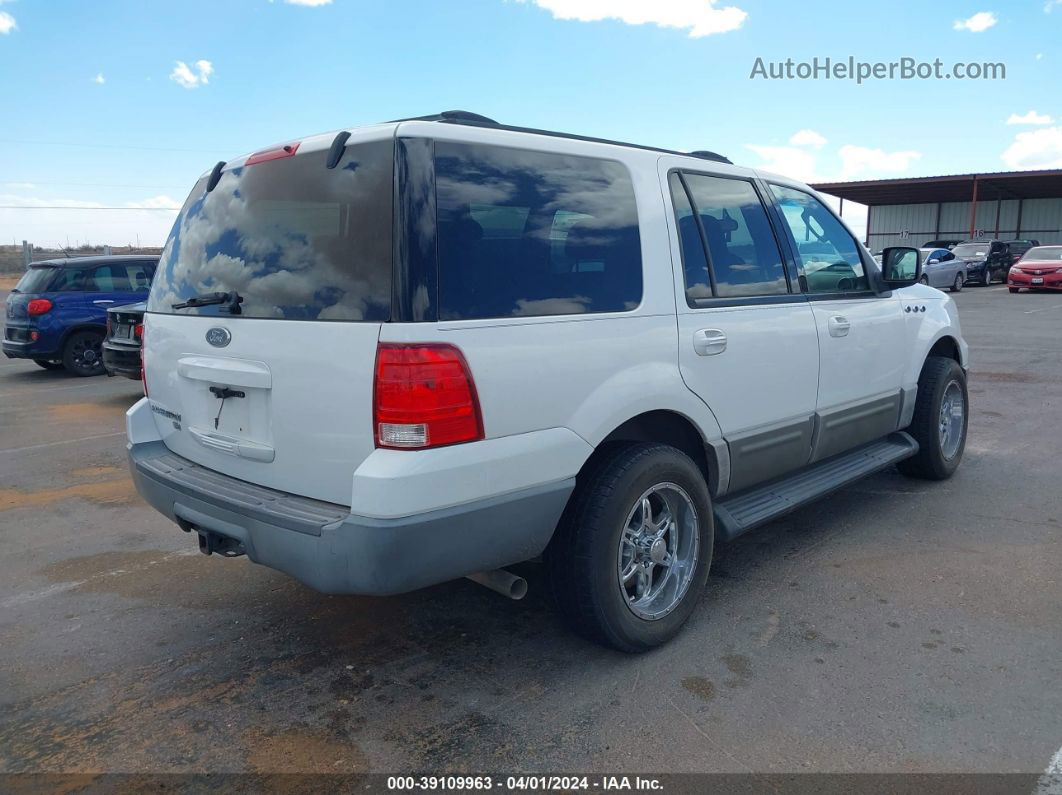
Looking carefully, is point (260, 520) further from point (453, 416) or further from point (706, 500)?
point (706, 500)

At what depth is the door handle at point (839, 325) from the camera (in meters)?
4.27

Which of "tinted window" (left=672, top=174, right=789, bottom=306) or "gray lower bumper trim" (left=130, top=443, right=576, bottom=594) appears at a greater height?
"tinted window" (left=672, top=174, right=789, bottom=306)

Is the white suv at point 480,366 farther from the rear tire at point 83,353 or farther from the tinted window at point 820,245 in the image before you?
the rear tire at point 83,353

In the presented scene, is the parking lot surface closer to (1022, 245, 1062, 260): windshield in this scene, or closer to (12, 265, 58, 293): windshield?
(12, 265, 58, 293): windshield

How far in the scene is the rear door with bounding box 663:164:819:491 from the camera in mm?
3512

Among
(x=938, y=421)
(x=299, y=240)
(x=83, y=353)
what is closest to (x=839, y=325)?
(x=938, y=421)

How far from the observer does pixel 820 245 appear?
447cm

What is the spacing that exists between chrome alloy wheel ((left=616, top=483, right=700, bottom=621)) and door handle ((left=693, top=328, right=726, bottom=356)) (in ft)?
1.93

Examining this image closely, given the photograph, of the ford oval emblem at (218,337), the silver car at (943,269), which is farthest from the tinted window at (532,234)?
the silver car at (943,269)

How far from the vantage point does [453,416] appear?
2621 millimetres

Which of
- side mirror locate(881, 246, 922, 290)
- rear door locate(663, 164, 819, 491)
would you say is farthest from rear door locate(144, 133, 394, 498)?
side mirror locate(881, 246, 922, 290)

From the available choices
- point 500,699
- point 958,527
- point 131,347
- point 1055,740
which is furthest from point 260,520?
point 131,347

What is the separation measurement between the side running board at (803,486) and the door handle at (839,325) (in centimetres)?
72

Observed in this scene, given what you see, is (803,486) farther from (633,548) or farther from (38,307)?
(38,307)
